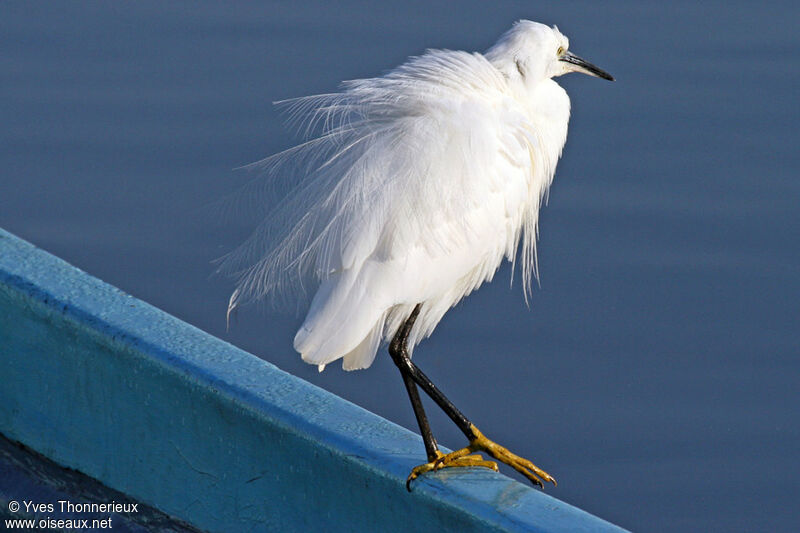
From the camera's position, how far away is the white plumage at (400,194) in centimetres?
263

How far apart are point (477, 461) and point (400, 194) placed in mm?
593

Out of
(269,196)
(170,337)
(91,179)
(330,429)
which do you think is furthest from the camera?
(91,179)

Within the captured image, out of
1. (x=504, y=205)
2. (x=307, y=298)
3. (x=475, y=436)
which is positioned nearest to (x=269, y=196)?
(x=307, y=298)

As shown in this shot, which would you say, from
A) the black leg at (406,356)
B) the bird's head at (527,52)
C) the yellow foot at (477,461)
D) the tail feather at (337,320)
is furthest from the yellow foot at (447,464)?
the bird's head at (527,52)

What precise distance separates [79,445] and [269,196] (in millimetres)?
725

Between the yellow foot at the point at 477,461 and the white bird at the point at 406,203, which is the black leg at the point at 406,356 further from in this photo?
the yellow foot at the point at 477,461

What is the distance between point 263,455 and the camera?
257cm

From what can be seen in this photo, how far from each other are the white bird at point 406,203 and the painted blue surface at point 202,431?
0.11m

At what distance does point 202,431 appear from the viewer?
8.66ft

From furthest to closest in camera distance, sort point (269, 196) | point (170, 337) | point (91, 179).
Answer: point (91, 179), point (269, 196), point (170, 337)

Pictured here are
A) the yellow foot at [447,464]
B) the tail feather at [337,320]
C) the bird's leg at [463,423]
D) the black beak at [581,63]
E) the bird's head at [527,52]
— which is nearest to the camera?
the yellow foot at [447,464]

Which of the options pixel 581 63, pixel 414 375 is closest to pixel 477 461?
pixel 414 375

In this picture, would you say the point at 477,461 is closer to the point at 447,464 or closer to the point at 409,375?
the point at 447,464

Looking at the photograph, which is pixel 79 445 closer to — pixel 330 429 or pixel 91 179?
pixel 330 429
